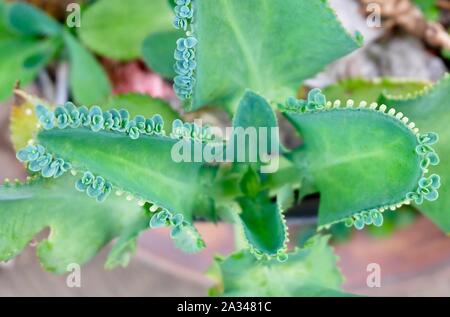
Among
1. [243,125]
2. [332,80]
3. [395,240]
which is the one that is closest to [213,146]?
[243,125]

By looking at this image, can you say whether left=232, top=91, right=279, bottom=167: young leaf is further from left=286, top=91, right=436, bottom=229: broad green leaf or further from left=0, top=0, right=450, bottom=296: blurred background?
left=0, top=0, right=450, bottom=296: blurred background

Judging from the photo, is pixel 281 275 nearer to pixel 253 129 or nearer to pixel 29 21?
pixel 253 129

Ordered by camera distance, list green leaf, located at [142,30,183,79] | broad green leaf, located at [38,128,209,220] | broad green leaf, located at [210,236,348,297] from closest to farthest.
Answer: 1. broad green leaf, located at [38,128,209,220]
2. broad green leaf, located at [210,236,348,297]
3. green leaf, located at [142,30,183,79]

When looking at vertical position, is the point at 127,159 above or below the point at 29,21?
below

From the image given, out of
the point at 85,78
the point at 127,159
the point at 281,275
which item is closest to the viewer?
the point at 127,159

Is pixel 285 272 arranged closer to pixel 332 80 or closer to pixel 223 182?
pixel 223 182

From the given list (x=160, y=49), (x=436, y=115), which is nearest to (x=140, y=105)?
(x=160, y=49)

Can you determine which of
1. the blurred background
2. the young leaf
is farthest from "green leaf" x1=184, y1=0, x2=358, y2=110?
the blurred background

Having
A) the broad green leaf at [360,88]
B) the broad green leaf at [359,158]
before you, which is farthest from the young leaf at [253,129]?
the broad green leaf at [360,88]
